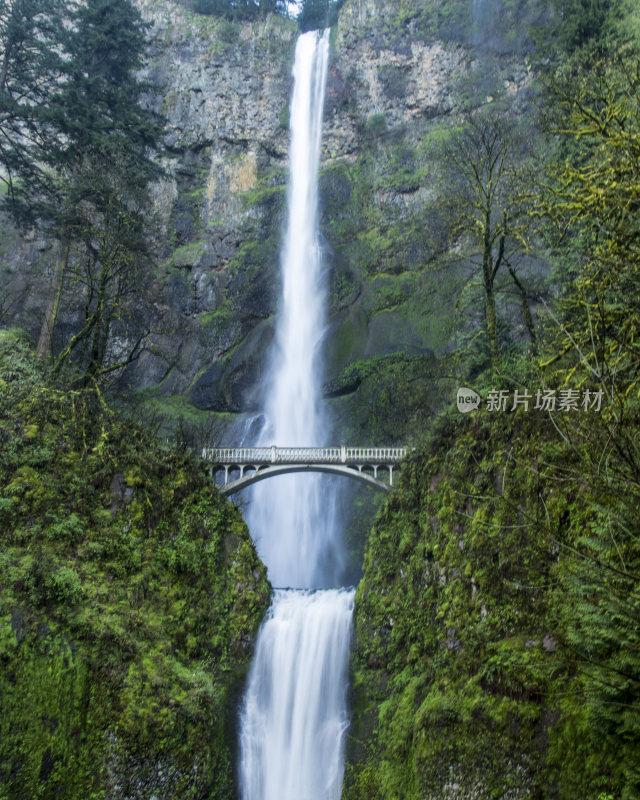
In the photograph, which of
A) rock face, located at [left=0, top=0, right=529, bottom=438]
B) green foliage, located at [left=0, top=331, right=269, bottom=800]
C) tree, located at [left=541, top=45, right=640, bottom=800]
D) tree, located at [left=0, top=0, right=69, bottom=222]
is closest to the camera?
tree, located at [left=541, top=45, right=640, bottom=800]

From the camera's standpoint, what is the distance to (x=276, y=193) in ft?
128

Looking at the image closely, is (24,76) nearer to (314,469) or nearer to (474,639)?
(314,469)

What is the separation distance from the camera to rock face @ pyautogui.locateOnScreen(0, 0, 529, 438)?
33.1m

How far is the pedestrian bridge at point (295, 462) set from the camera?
22359 millimetres

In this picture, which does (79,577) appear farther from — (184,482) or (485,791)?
(485,791)

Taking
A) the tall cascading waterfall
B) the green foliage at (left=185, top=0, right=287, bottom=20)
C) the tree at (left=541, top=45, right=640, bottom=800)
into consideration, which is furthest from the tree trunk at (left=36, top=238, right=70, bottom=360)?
the green foliage at (left=185, top=0, right=287, bottom=20)

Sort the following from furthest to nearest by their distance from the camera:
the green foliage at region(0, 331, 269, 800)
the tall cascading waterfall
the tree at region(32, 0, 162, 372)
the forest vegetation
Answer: the tree at region(32, 0, 162, 372)
the tall cascading waterfall
the green foliage at region(0, 331, 269, 800)
the forest vegetation

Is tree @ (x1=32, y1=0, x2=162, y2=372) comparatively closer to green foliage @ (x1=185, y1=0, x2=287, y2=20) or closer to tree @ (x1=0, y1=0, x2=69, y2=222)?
tree @ (x1=0, y1=0, x2=69, y2=222)

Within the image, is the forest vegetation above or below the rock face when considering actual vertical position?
below

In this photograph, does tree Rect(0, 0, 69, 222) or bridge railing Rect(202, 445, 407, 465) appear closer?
tree Rect(0, 0, 69, 222)

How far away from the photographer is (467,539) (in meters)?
12.2

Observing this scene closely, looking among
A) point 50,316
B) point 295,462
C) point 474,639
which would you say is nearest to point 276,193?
point 295,462

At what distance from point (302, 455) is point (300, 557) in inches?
278

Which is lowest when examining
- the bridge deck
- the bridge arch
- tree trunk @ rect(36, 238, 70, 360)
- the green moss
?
the green moss
